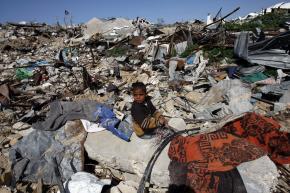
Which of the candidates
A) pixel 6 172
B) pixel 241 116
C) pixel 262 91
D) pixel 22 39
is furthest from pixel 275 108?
pixel 22 39

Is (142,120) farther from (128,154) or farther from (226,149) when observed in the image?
(226,149)

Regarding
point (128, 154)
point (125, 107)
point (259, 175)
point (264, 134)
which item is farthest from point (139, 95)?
point (125, 107)

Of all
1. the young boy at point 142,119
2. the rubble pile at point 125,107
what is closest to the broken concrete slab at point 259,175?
the rubble pile at point 125,107

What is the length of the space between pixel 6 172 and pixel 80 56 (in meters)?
10.6

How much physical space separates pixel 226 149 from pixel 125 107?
3228 millimetres

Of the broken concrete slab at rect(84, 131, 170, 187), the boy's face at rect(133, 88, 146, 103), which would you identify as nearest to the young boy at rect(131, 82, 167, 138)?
the boy's face at rect(133, 88, 146, 103)

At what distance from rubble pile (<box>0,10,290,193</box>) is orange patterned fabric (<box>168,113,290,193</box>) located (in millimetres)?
117

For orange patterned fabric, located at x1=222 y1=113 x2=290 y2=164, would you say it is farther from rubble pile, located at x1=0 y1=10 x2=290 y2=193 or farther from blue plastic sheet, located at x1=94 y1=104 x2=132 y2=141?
blue plastic sheet, located at x1=94 y1=104 x2=132 y2=141

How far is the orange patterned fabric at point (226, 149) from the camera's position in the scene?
3.10 meters

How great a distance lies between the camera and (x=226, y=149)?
Answer: 11.0 feet

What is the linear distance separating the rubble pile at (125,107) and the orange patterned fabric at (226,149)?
0.38 feet

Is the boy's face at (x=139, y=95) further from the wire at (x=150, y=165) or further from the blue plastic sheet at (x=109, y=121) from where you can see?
the wire at (x=150, y=165)

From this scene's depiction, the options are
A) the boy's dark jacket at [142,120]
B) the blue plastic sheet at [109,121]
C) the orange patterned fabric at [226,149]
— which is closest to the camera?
the orange patterned fabric at [226,149]

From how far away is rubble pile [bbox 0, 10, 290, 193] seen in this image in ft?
12.4
